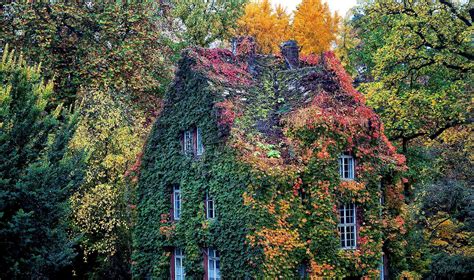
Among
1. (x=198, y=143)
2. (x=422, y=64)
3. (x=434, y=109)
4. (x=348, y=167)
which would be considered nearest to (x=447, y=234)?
(x=348, y=167)

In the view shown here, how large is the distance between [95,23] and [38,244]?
16.9 meters

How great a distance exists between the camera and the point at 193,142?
86.3 feet

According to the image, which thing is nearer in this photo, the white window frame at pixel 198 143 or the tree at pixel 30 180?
the tree at pixel 30 180

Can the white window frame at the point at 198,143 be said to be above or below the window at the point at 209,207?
above

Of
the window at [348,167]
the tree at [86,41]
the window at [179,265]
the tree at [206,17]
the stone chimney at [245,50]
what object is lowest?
the window at [179,265]

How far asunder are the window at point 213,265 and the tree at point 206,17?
2021 cm

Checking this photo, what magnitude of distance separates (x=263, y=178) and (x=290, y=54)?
8.96 m

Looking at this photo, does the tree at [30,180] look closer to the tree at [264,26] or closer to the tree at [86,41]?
the tree at [86,41]

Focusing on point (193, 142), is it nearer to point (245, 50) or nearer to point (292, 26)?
point (245, 50)

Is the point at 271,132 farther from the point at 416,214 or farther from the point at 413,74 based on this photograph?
the point at 413,74

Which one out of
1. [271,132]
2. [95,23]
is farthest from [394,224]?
[95,23]

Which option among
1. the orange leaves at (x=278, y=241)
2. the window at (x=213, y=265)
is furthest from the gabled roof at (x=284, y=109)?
the window at (x=213, y=265)

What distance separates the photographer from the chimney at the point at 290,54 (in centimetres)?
2967

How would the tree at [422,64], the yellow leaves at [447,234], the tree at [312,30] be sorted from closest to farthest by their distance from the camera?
the yellow leaves at [447,234]
the tree at [422,64]
the tree at [312,30]
